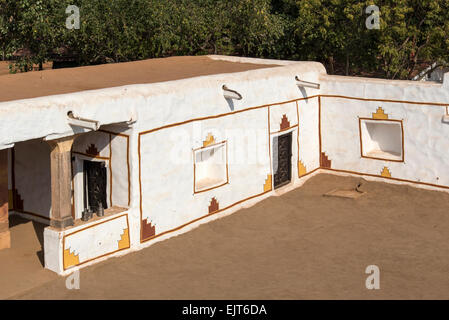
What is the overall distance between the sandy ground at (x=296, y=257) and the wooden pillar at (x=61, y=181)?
104 centimetres

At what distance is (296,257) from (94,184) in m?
4.40

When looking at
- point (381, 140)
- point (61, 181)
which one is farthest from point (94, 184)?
point (381, 140)

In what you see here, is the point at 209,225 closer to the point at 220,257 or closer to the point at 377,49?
the point at 220,257

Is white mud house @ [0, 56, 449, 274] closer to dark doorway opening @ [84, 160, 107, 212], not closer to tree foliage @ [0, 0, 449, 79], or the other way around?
dark doorway opening @ [84, 160, 107, 212]

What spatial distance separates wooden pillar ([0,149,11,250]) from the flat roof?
1362 millimetres

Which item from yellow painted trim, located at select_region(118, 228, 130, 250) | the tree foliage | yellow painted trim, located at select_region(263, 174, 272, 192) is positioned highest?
the tree foliage

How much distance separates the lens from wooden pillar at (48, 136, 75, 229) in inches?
496

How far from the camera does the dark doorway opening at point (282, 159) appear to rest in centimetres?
1805

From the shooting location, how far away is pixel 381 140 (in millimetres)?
19219

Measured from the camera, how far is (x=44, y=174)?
594 inches

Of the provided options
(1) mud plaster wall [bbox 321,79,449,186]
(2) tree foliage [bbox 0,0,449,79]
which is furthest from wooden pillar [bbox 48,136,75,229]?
(2) tree foliage [bbox 0,0,449,79]


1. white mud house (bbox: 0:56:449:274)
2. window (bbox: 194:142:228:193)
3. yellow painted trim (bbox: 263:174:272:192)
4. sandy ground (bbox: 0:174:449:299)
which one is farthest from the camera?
yellow painted trim (bbox: 263:174:272:192)

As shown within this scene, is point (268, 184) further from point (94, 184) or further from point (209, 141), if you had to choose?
point (94, 184)

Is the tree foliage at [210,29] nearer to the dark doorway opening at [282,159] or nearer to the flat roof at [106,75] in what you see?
the flat roof at [106,75]
